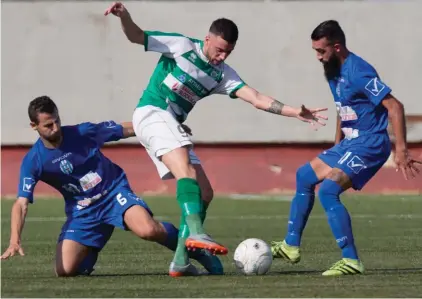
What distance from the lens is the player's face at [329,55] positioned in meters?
8.93

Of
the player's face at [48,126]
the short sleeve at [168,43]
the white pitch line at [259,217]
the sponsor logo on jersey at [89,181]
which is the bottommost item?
the white pitch line at [259,217]

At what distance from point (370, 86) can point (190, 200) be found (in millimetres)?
1544

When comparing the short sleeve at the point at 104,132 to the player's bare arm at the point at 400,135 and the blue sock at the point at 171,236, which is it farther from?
the player's bare arm at the point at 400,135

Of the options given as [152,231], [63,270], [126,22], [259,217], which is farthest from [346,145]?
[259,217]

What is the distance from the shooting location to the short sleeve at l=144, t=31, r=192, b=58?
8.98m

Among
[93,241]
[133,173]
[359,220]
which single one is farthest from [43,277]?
[133,173]

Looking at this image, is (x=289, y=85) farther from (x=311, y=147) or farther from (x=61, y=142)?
(x=61, y=142)

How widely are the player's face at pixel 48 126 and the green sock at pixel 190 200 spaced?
3.35ft

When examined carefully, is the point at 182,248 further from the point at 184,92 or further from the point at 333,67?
the point at 333,67

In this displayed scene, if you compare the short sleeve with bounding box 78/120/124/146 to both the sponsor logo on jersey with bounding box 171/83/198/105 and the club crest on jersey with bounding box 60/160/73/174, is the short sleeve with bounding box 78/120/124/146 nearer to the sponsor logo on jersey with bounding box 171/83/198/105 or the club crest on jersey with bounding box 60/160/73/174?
the club crest on jersey with bounding box 60/160/73/174

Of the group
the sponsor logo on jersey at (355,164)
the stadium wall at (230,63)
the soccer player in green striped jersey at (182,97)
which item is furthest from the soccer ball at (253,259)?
the stadium wall at (230,63)

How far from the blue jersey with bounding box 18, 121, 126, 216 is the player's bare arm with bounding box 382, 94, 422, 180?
2.04m

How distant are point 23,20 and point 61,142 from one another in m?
10.4

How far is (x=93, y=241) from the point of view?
908 centimetres
